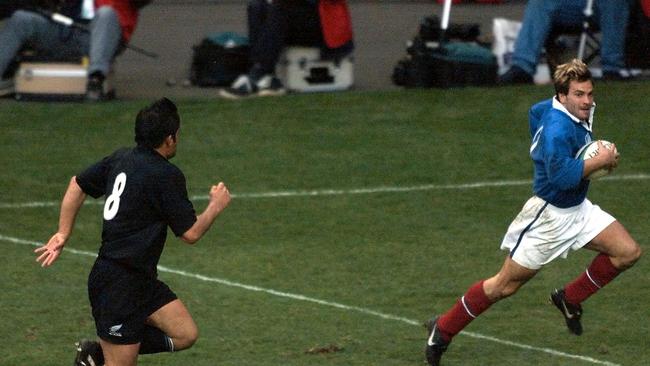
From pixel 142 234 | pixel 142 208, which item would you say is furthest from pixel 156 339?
pixel 142 208

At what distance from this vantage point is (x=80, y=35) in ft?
53.3

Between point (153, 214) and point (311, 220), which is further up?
point (153, 214)

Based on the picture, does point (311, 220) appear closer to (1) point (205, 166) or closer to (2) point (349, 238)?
(2) point (349, 238)

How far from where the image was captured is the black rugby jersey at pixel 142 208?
288 inches

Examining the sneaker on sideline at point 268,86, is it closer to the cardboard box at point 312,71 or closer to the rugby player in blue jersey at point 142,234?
the cardboard box at point 312,71

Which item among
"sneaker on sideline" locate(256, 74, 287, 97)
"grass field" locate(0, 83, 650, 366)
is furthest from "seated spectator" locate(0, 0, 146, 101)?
"sneaker on sideline" locate(256, 74, 287, 97)

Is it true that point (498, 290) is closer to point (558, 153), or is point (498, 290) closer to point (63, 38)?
point (558, 153)

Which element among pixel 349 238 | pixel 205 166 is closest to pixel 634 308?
pixel 349 238

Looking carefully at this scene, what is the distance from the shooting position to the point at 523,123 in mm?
15289

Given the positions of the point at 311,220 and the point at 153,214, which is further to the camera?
the point at 311,220

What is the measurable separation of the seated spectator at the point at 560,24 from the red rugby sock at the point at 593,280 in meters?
7.34

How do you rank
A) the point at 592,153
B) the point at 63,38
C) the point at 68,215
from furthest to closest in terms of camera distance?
the point at 63,38 < the point at 592,153 < the point at 68,215

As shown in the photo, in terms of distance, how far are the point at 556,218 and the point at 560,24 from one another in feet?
26.9

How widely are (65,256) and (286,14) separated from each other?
5.80m
